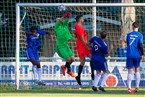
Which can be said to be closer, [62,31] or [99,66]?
[99,66]

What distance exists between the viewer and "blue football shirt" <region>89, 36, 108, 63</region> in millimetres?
21188

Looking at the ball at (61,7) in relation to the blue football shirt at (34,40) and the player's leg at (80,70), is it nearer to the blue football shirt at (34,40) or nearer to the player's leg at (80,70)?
the blue football shirt at (34,40)

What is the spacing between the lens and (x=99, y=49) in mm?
21219

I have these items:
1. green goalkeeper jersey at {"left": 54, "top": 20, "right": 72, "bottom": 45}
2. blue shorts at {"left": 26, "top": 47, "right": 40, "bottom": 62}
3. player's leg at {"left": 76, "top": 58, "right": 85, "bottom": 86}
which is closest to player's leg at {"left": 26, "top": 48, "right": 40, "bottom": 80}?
blue shorts at {"left": 26, "top": 47, "right": 40, "bottom": 62}

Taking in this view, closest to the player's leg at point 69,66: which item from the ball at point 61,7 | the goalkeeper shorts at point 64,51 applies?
the goalkeeper shorts at point 64,51

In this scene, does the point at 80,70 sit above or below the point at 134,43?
below

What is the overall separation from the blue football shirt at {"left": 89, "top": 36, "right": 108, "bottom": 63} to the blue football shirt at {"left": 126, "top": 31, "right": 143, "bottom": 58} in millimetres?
770

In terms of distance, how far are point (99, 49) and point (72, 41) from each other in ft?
11.6

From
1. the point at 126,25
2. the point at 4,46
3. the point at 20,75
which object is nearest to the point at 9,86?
the point at 20,75

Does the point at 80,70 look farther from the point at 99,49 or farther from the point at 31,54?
the point at 31,54

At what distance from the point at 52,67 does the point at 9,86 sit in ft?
5.42

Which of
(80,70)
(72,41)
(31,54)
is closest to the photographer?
(80,70)

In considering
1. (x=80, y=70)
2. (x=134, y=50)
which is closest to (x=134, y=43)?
(x=134, y=50)

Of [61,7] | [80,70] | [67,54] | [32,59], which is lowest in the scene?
[80,70]
